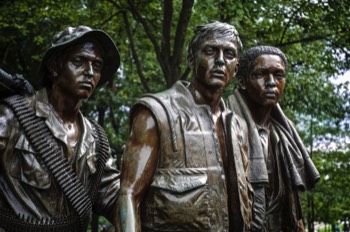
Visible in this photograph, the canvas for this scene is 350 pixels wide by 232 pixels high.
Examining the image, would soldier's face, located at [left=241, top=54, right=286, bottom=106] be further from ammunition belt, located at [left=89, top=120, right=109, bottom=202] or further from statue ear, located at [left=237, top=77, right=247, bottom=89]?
ammunition belt, located at [left=89, top=120, right=109, bottom=202]

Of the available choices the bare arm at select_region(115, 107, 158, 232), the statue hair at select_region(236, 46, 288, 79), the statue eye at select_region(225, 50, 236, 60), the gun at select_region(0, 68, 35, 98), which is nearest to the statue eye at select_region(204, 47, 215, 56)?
the statue eye at select_region(225, 50, 236, 60)

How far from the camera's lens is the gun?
495 cm

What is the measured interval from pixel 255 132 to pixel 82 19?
1022 cm

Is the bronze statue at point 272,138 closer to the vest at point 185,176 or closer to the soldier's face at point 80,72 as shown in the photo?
the vest at point 185,176

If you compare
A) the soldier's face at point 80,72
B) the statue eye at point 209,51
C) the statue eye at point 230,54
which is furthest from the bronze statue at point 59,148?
the statue eye at point 230,54

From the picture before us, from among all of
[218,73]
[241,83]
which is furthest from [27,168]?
[241,83]

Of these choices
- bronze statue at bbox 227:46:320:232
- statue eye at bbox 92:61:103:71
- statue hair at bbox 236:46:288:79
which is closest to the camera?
statue eye at bbox 92:61:103:71

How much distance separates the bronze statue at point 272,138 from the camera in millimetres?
5836

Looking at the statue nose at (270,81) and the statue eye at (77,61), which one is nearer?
the statue eye at (77,61)

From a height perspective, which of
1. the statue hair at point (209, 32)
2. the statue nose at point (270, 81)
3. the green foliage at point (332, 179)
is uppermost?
the statue hair at point (209, 32)

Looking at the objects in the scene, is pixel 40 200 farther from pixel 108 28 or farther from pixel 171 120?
pixel 108 28

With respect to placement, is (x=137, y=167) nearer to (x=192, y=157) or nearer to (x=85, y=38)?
(x=192, y=157)

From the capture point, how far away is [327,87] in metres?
16.2

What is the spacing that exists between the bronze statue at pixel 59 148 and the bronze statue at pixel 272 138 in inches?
50.6
